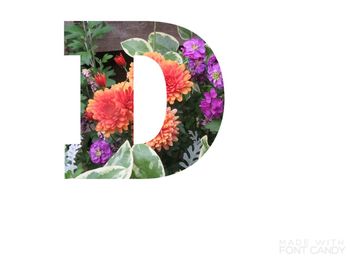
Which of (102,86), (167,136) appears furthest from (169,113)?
(102,86)

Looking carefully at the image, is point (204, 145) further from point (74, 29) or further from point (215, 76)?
point (74, 29)

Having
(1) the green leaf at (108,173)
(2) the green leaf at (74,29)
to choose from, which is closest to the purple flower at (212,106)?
(1) the green leaf at (108,173)

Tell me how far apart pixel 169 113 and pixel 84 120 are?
286mm

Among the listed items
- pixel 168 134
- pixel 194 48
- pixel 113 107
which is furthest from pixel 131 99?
pixel 194 48

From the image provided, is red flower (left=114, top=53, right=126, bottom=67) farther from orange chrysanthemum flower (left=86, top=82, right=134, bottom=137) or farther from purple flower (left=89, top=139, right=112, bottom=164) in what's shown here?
purple flower (left=89, top=139, right=112, bottom=164)

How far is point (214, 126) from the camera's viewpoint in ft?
7.61

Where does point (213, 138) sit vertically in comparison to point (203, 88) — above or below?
below

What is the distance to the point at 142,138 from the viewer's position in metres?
2.30

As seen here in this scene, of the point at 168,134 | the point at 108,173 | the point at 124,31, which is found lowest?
the point at 108,173

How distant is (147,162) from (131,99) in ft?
0.72

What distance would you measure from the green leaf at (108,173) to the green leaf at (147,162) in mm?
32

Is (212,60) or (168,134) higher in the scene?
(212,60)

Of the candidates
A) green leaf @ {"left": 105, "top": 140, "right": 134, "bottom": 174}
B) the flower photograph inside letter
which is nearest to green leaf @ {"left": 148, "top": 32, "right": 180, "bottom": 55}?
the flower photograph inside letter

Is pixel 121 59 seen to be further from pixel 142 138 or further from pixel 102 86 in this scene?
pixel 142 138
